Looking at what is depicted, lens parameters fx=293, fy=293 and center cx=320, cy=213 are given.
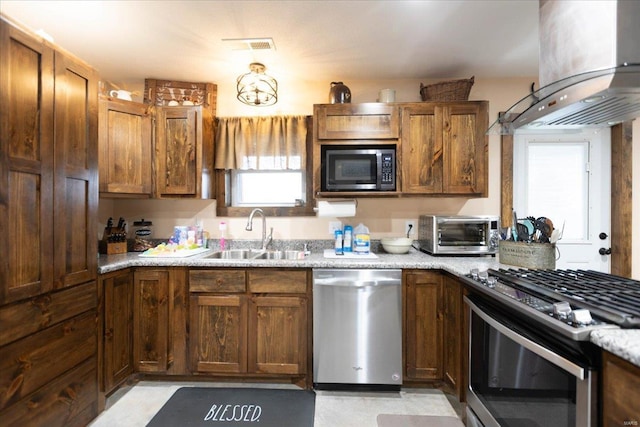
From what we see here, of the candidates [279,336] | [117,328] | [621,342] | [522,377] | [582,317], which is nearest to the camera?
[621,342]

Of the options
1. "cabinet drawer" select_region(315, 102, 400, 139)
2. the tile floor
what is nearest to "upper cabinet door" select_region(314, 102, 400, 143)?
"cabinet drawer" select_region(315, 102, 400, 139)

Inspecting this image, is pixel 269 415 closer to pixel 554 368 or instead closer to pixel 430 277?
pixel 430 277

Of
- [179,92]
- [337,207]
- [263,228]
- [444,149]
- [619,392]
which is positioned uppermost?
[179,92]

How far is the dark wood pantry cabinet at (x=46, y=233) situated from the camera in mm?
1329

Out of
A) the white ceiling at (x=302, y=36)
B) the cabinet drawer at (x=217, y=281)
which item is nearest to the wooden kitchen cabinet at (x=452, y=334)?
the cabinet drawer at (x=217, y=281)

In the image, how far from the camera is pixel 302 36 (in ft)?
6.85

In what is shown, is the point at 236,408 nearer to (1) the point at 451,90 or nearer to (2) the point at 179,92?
(2) the point at 179,92

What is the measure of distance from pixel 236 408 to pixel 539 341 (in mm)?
1781

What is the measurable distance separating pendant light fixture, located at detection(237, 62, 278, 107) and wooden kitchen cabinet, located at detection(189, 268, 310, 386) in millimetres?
1474

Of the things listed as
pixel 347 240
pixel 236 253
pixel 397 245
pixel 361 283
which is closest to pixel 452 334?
pixel 361 283

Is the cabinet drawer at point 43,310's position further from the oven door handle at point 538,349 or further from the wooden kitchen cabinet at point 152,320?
the oven door handle at point 538,349

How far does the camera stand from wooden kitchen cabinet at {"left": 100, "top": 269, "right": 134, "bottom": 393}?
1.92 meters

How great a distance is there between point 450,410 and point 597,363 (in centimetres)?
132

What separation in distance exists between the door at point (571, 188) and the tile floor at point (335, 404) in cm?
178
